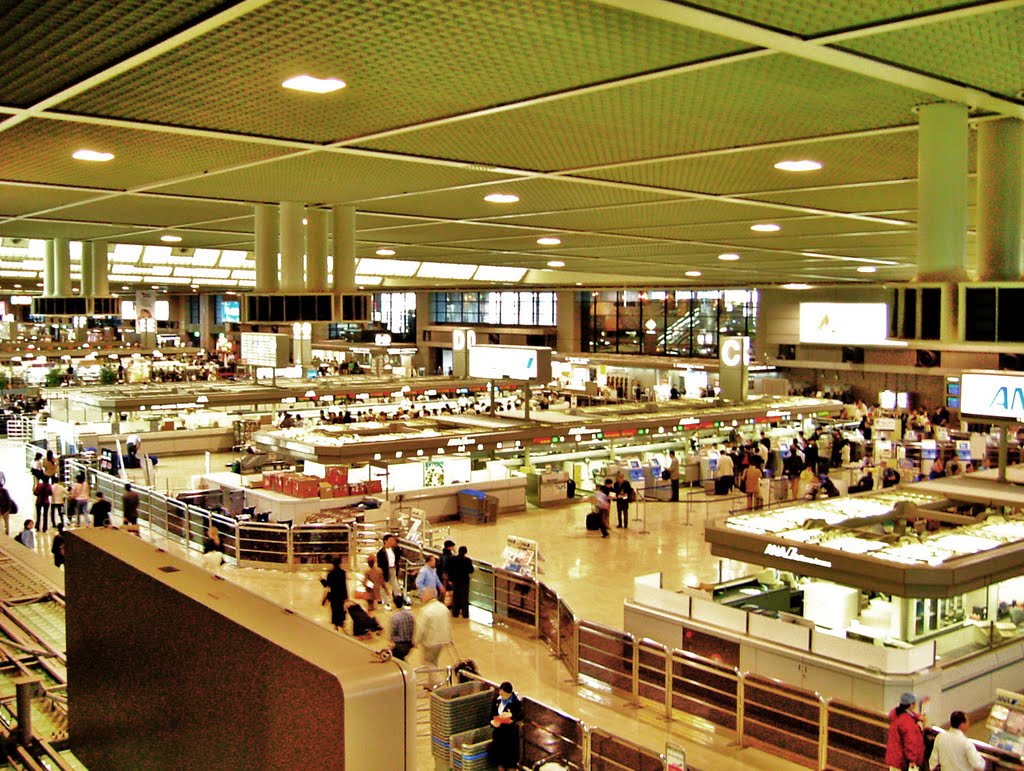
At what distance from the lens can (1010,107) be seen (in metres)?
5.46

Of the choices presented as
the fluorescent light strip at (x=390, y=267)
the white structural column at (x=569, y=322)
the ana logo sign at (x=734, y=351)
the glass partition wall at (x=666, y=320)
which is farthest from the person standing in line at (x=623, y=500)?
the white structural column at (x=569, y=322)

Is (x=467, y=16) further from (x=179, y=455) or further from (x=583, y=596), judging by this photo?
(x=179, y=455)

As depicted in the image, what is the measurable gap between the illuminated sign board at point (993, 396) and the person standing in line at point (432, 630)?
821cm

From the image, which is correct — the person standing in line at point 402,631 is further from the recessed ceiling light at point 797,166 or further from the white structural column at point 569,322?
the white structural column at point 569,322

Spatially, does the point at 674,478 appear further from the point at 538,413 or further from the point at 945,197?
the point at 945,197

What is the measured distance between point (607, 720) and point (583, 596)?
4.55 meters

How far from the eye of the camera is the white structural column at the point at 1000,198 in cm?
548

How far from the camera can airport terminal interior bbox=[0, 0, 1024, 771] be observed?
12.4 ft

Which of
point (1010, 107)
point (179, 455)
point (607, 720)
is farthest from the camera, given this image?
point (179, 455)

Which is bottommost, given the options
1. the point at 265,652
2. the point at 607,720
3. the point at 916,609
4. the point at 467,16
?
the point at 607,720

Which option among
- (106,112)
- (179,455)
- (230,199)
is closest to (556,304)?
(179,455)

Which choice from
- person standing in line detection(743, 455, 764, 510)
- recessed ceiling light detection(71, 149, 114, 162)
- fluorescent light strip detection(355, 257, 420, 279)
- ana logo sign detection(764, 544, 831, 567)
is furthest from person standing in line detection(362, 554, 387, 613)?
fluorescent light strip detection(355, 257, 420, 279)

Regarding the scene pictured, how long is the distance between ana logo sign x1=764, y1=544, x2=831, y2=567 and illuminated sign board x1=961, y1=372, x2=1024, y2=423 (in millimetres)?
5120

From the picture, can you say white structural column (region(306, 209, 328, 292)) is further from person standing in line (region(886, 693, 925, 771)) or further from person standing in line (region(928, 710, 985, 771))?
person standing in line (region(928, 710, 985, 771))
